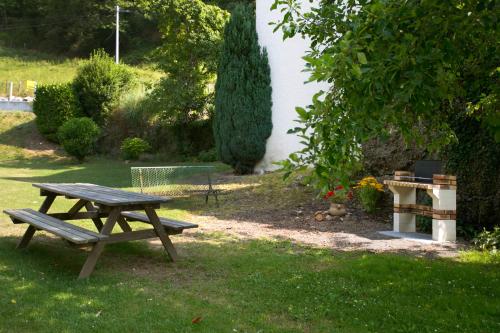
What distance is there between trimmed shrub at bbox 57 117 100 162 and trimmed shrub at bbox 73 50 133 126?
2.96 metres

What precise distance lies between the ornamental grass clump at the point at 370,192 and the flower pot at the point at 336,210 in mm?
446

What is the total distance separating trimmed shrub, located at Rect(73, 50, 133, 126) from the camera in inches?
985

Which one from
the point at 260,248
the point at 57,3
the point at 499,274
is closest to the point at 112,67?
the point at 260,248

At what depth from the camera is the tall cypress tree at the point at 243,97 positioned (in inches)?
597

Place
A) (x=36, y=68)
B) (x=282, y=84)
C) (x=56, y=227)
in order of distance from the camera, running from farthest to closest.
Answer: (x=36, y=68) < (x=282, y=84) < (x=56, y=227)

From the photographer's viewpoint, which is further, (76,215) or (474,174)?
(474,174)

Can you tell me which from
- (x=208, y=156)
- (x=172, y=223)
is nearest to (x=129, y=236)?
(x=172, y=223)

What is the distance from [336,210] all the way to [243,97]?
6.64 meters

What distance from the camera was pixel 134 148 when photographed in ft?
73.5

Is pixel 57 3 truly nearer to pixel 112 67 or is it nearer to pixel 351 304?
pixel 112 67

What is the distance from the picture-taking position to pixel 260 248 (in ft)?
23.0

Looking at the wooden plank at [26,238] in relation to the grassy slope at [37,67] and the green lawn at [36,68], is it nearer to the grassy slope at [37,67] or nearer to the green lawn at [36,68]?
the green lawn at [36,68]

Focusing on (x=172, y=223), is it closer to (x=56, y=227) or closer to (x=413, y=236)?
(x=56, y=227)

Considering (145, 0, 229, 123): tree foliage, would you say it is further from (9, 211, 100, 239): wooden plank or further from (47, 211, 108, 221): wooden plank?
(9, 211, 100, 239): wooden plank
